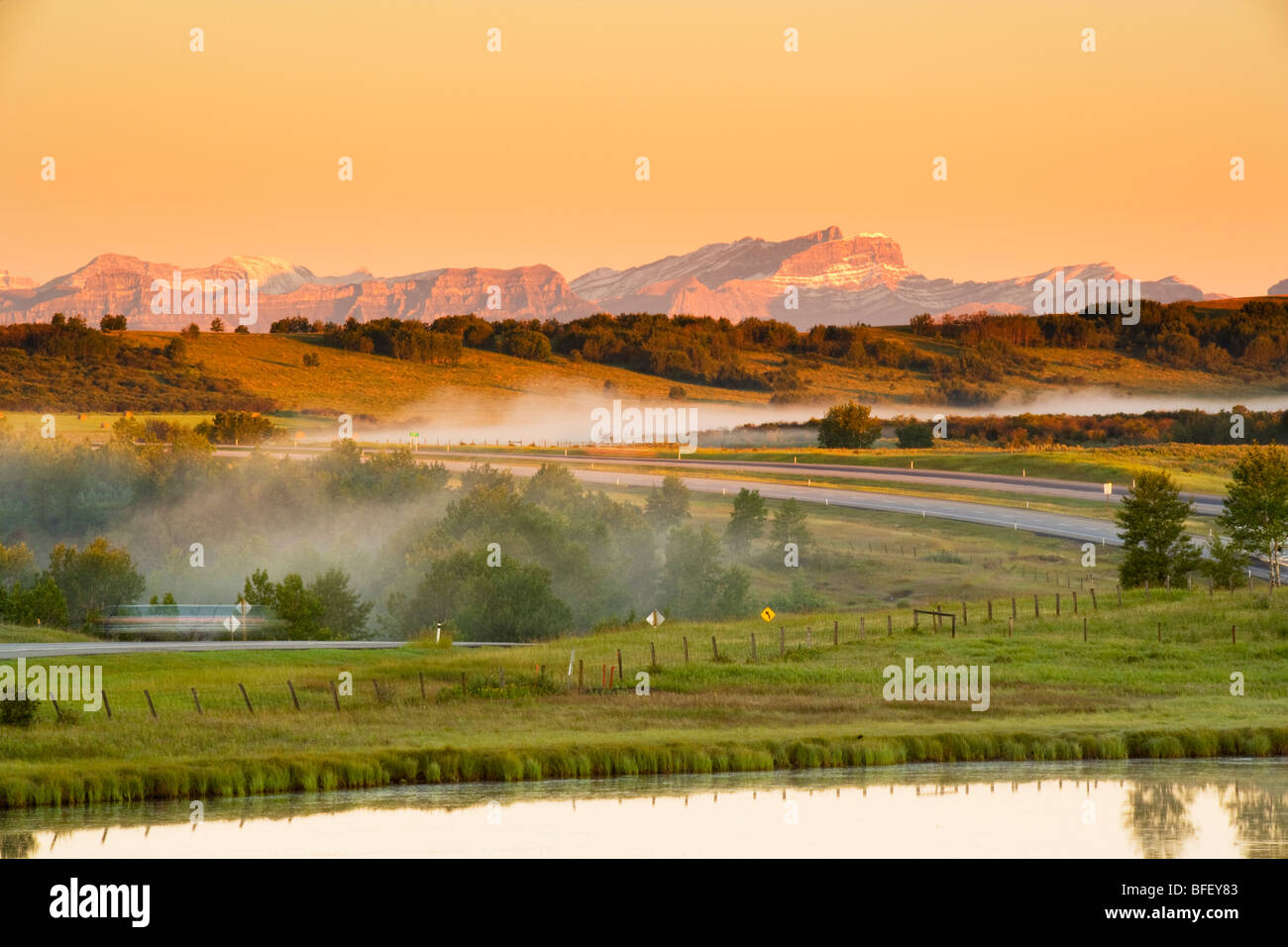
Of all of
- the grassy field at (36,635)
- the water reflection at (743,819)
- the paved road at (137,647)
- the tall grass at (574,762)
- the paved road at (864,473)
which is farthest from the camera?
the paved road at (864,473)

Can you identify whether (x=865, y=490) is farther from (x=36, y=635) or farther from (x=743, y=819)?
(x=743, y=819)

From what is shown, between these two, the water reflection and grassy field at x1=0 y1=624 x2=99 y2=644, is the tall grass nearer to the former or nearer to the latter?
the water reflection

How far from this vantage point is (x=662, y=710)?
4916 cm

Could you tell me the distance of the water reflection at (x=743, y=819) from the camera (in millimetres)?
30906

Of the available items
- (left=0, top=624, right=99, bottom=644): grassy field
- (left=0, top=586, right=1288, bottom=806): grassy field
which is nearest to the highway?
(left=0, top=624, right=99, bottom=644): grassy field

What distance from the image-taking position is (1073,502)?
112875 mm

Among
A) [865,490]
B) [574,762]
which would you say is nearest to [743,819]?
[574,762]

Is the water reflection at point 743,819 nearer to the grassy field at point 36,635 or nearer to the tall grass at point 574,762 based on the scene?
the tall grass at point 574,762

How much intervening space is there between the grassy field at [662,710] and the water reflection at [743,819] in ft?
5.04

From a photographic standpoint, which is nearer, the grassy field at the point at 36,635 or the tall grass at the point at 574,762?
the tall grass at the point at 574,762

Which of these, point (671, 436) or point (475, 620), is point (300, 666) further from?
point (671, 436)

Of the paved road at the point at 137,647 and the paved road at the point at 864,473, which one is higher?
the paved road at the point at 864,473

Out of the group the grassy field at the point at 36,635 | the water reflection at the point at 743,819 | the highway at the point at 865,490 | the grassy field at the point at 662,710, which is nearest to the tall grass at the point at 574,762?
the grassy field at the point at 662,710

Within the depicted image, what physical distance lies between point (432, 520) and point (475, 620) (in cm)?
3071
